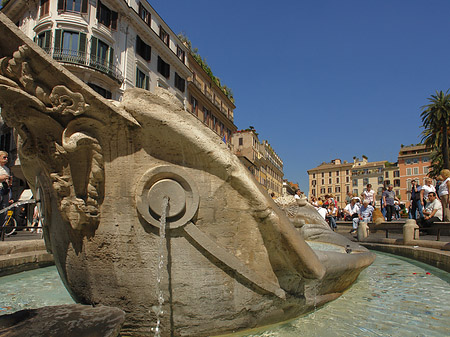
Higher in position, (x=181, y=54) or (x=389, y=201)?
(x=181, y=54)

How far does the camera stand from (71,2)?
20641 mm

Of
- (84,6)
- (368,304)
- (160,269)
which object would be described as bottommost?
(368,304)

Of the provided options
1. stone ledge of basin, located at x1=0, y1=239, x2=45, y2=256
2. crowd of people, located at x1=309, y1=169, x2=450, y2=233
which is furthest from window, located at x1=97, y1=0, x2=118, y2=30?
stone ledge of basin, located at x1=0, y1=239, x2=45, y2=256

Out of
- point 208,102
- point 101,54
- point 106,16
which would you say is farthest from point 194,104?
point 101,54

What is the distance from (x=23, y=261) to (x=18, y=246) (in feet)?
1.37

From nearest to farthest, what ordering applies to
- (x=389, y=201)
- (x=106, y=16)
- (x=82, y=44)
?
(x=389, y=201) → (x=82, y=44) → (x=106, y=16)

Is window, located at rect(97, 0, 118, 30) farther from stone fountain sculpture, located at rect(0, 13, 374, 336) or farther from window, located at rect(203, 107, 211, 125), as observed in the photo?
stone fountain sculpture, located at rect(0, 13, 374, 336)

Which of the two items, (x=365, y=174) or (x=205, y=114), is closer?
(x=205, y=114)

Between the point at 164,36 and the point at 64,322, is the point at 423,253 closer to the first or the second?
the point at 64,322

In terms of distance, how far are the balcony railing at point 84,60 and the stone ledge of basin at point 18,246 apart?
16.7 m

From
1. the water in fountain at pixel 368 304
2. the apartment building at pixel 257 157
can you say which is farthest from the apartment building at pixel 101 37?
the apartment building at pixel 257 157

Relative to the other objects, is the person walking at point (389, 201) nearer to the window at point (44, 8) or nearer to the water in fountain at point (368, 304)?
the water in fountain at point (368, 304)

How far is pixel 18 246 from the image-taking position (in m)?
5.32

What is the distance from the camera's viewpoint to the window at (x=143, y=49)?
2481 centimetres
